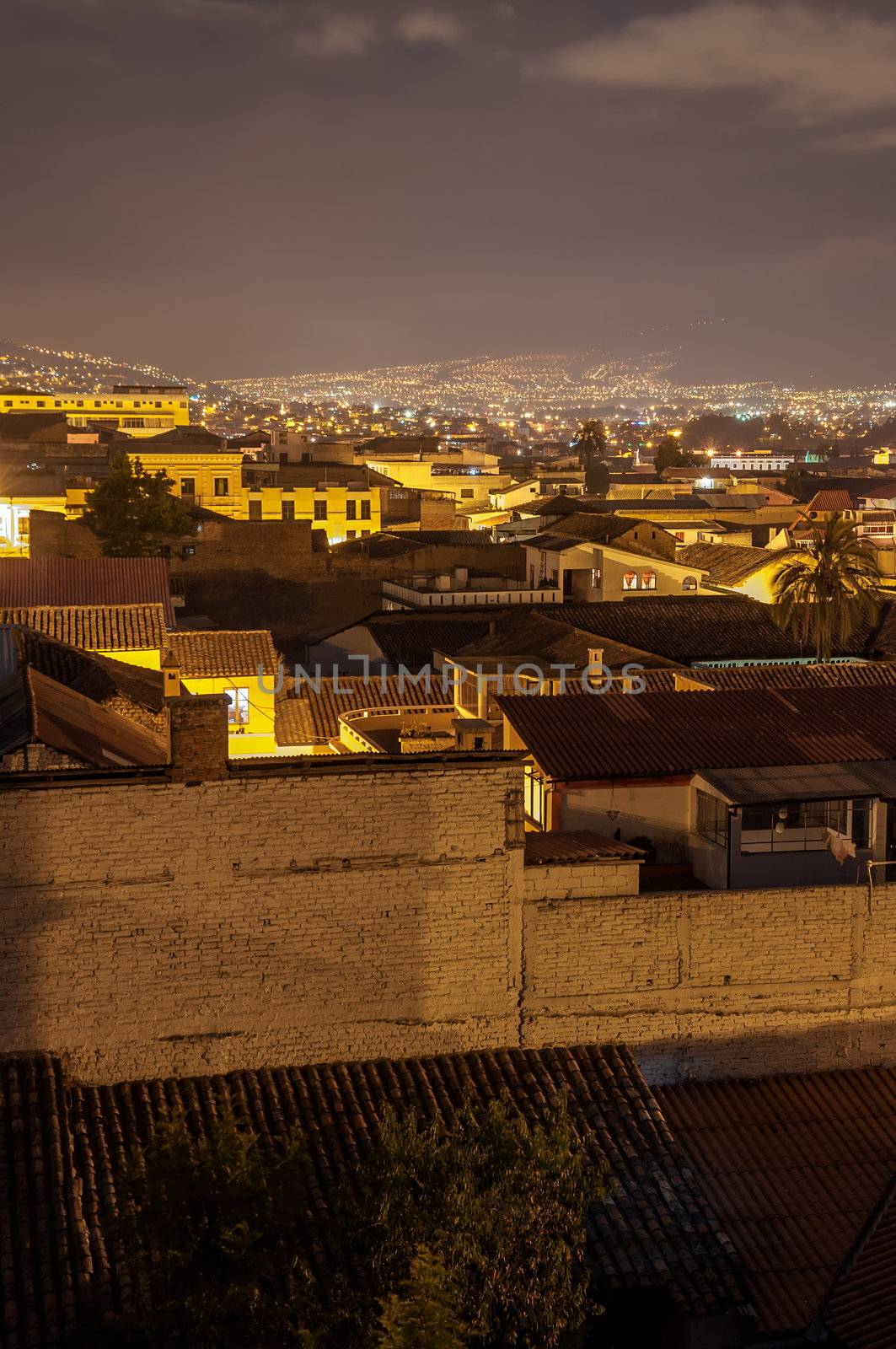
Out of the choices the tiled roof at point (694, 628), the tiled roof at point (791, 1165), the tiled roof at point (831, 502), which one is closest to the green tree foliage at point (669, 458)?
the tiled roof at point (831, 502)

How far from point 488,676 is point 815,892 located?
1044 centimetres

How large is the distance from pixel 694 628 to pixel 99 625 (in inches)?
548

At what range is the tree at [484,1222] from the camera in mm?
8039

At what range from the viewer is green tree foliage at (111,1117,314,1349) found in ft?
26.0

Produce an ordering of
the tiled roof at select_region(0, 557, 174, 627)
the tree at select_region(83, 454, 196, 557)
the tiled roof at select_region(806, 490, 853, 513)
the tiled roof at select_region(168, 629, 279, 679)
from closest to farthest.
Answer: the tiled roof at select_region(168, 629, 279, 679) < the tiled roof at select_region(0, 557, 174, 627) < the tree at select_region(83, 454, 196, 557) < the tiled roof at select_region(806, 490, 853, 513)

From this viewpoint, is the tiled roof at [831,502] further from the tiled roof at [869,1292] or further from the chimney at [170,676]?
the tiled roof at [869,1292]

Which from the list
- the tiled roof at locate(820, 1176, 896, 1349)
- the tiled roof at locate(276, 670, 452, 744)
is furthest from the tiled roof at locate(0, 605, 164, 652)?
the tiled roof at locate(820, 1176, 896, 1349)

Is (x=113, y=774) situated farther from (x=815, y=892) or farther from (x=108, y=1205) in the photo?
(x=815, y=892)

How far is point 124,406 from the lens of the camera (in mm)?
104688

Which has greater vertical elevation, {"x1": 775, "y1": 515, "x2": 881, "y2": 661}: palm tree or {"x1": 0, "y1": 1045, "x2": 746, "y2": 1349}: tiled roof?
{"x1": 775, "y1": 515, "x2": 881, "y2": 661}: palm tree

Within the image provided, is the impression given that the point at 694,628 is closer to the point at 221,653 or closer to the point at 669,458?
the point at 221,653

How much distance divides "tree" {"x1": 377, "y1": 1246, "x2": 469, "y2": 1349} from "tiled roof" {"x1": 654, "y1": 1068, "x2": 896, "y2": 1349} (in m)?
3.47

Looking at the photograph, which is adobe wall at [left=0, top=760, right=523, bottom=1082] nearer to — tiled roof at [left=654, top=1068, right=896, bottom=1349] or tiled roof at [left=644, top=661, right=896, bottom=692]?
tiled roof at [left=654, top=1068, right=896, bottom=1349]

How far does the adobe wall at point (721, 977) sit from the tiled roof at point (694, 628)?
16.2 meters
